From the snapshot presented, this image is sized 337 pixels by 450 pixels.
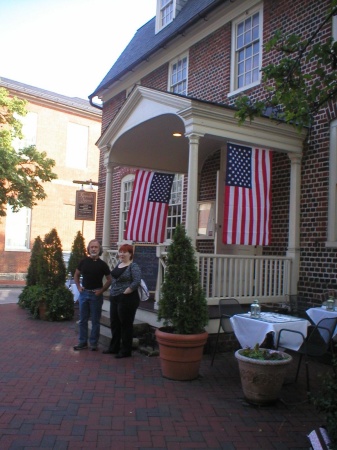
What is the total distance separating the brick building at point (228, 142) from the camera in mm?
7535

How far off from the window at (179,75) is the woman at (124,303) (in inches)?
246

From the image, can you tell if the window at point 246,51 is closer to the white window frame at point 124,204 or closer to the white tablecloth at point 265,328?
the white window frame at point 124,204

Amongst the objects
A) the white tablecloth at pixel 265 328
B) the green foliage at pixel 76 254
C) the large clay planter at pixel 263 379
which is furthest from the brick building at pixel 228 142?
the green foliage at pixel 76 254

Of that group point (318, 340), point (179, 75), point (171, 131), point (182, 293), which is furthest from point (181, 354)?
point (179, 75)

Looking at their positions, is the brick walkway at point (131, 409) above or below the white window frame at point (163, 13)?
below

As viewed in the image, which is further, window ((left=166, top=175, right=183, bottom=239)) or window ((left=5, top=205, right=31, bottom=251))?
window ((left=5, top=205, right=31, bottom=251))

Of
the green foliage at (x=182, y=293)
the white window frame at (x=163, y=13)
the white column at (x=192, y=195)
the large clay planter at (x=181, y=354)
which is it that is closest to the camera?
the large clay planter at (x=181, y=354)

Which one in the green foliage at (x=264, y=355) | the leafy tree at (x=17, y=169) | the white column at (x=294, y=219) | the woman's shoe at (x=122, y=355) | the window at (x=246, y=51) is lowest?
the woman's shoe at (x=122, y=355)

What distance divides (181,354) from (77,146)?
19409 millimetres

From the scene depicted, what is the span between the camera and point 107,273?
7336 mm

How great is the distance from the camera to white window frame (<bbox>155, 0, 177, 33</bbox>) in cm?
1326

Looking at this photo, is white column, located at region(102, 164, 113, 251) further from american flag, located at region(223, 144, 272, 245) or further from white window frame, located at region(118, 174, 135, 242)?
white window frame, located at region(118, 174, 135, 242)

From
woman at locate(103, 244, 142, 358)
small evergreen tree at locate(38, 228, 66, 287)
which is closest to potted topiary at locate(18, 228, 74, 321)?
small evergreen tree at locate(38, 228, 66, 287)

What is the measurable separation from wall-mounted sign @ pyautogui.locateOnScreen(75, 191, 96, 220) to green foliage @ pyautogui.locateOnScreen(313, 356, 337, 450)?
36.4 ft
